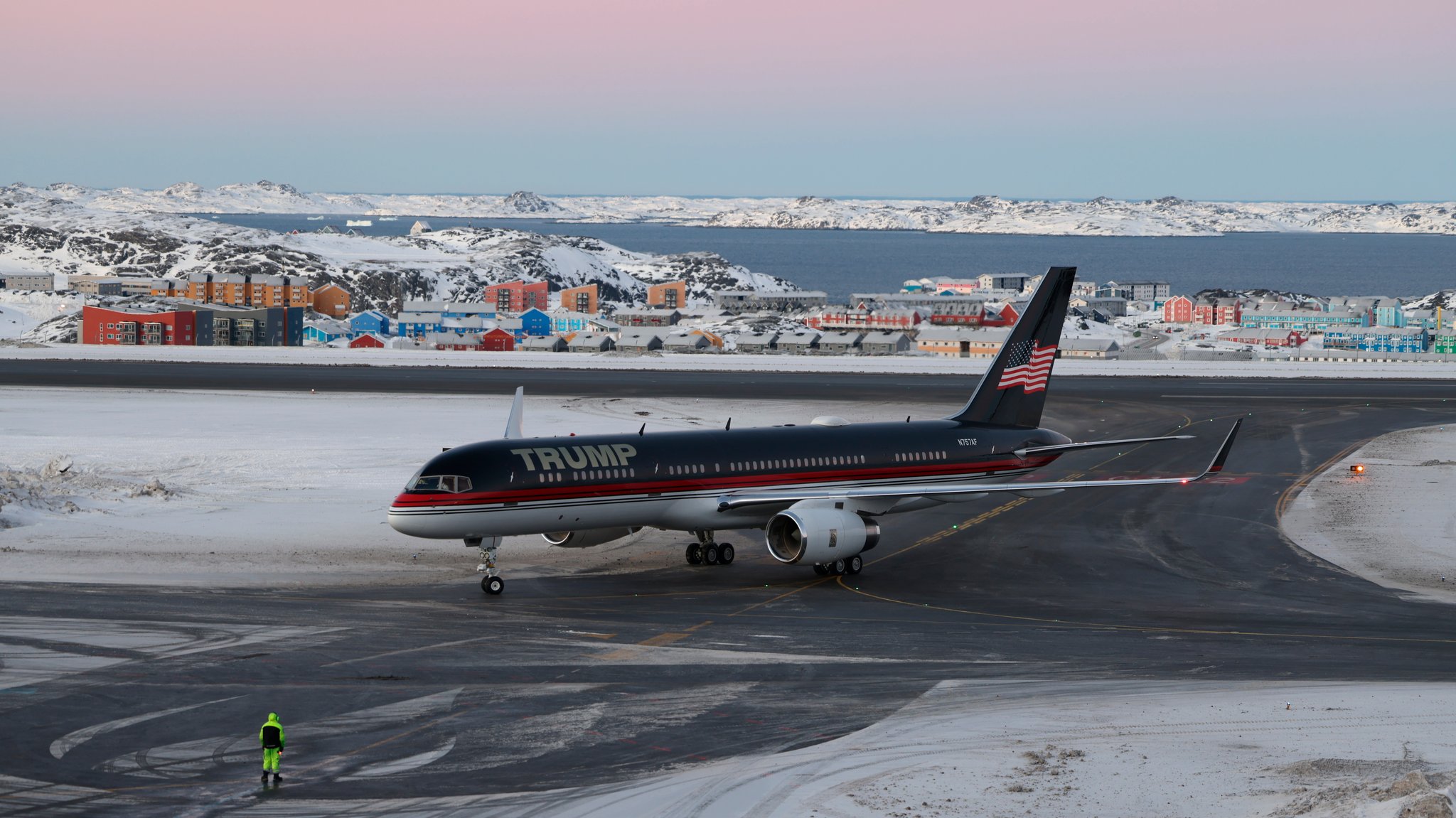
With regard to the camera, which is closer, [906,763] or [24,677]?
[906,763]

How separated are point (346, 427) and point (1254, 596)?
52.4 m

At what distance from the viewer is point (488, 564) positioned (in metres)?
42.4

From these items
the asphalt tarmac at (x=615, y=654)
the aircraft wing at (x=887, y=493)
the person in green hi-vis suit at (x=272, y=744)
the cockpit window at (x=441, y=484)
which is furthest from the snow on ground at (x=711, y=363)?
the person in green hi-vis suit at (x=272, y=744)

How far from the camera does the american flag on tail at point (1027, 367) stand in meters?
53.5

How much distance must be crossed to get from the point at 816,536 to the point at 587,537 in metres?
7.38

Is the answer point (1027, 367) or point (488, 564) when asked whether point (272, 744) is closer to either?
point (488, 564)

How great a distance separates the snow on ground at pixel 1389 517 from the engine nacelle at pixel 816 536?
16.3 m

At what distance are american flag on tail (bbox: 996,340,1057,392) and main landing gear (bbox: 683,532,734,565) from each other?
12.6 metres

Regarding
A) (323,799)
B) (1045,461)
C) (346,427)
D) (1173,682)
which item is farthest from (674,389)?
Result: (323,799)

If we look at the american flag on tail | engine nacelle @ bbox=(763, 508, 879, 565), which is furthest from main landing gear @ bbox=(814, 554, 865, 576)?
the american flag on tail

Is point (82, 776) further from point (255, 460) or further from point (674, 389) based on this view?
point (674, 389)

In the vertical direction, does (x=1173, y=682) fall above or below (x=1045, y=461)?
below

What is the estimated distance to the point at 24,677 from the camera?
31.5m

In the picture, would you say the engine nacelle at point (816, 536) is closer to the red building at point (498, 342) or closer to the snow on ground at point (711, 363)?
the snow on ground at point (711, 363)
